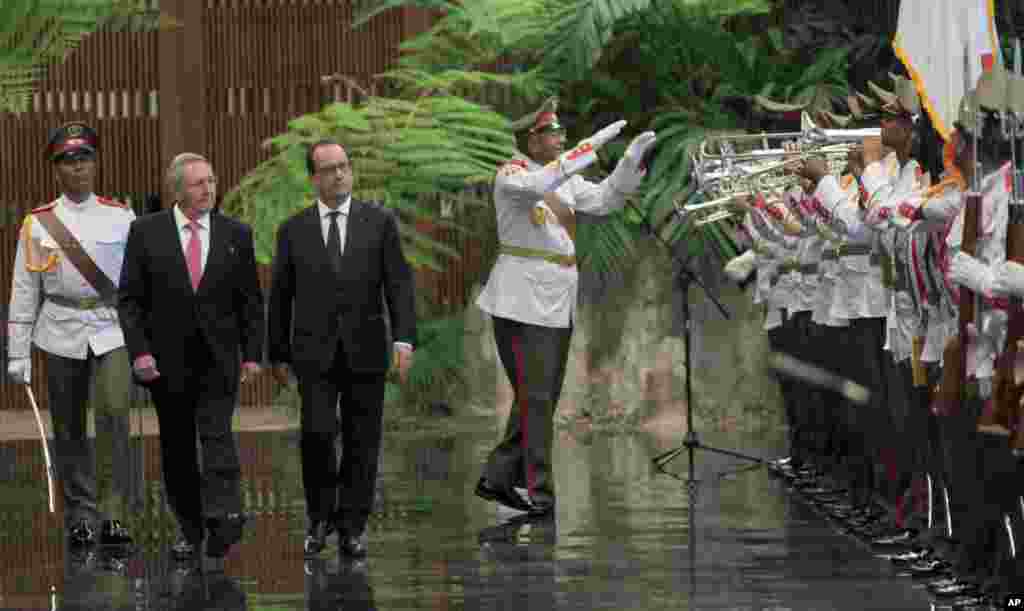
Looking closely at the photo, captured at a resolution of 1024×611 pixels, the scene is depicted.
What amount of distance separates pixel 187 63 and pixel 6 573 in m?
10.8

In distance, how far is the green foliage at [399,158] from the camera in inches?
717

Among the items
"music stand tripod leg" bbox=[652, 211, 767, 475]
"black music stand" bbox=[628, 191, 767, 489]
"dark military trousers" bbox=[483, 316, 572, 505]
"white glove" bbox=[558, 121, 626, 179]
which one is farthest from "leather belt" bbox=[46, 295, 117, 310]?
"music stand tripod leg" bbox=[652, 211, 767, 475]

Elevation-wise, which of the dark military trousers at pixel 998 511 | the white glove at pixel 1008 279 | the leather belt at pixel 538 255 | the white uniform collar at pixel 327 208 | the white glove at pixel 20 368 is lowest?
the dark military trousers at pixel 998 511

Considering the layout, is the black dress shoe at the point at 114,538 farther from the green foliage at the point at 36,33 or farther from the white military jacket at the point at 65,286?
the green foliage at the point at 36,33

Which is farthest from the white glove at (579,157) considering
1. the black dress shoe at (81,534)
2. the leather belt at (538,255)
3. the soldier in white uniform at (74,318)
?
the black dress shoe at (81,534)

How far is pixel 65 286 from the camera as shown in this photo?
11.4 metres

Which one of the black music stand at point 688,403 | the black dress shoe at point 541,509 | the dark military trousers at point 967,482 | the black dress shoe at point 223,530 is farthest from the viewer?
the black music stand at point 688,403

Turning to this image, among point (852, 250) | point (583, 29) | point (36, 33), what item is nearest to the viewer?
point (852, 250)

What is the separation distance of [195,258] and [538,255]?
2.43 metres

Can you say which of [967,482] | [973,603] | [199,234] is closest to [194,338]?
[199,234]

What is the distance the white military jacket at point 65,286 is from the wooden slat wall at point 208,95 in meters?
9.10

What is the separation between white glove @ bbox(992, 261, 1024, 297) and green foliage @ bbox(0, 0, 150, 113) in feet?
42.1

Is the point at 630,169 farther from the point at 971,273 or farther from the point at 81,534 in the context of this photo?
the point at 971,273

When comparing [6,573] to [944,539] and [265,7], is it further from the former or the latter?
[265,7]
